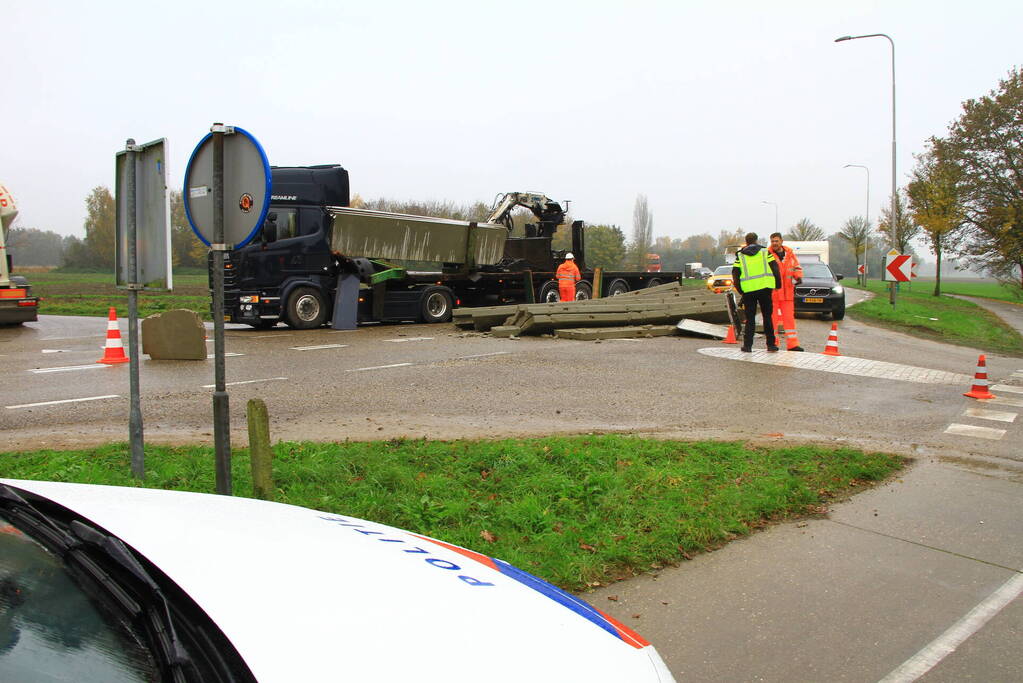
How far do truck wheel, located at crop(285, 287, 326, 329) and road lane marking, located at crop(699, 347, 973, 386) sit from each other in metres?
8.42

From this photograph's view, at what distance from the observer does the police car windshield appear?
24.0 metres

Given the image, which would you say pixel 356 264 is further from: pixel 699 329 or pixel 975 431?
pixel 975 431

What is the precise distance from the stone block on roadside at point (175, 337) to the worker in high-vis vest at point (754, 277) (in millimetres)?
8285

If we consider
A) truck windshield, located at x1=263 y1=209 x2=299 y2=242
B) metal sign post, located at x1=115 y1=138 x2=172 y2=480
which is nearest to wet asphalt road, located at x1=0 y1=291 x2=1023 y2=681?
truck windshield, located at x1=263 y1=209 x2=299 y2=242

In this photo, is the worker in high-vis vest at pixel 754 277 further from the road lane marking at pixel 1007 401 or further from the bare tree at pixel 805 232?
the bare tree at pixel 805 232

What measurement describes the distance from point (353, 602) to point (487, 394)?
306 inches

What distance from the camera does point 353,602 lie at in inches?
67.6

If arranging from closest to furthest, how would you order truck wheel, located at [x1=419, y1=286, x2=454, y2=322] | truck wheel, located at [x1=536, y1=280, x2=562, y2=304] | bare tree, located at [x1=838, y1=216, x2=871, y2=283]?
truck wheel, located at [x1=419, y1=286, x2=454, y2=322] → truck wheel, located at [x1=536, y1=280, x2=562, y2=304] → bare tree, located at [x1=838, y1=216, x2=871, y2=283]

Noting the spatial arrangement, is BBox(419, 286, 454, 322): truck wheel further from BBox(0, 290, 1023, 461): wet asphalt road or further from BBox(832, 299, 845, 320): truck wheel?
BBox(832, 299, 845, 320): truck wheel

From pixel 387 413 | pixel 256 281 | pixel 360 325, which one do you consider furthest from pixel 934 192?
pixel 387 413

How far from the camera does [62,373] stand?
1100 centimetres

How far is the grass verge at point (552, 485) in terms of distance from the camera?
14.3 feet

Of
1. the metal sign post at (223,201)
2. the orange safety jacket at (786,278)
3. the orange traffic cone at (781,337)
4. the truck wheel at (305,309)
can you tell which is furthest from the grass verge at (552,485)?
the truck wheel at (305,309)

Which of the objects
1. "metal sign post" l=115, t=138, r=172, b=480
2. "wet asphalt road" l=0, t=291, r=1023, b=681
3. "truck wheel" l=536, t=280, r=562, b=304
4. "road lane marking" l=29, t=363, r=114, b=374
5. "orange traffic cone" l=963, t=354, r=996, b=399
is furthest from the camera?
"truck wheel" l=536, t=280, r=562, b=304
